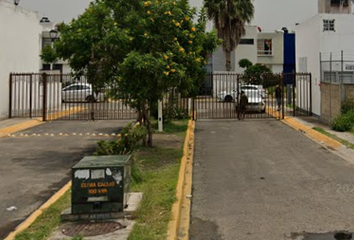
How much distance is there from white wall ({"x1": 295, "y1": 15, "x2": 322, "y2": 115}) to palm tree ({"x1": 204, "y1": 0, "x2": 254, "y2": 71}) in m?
13.8

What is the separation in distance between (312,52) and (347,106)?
5404 mm

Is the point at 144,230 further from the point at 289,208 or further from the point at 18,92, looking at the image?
the point at 18,92

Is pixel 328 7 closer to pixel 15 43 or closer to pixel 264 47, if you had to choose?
pixel 264 47

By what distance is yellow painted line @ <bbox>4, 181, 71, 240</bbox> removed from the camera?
558 cm

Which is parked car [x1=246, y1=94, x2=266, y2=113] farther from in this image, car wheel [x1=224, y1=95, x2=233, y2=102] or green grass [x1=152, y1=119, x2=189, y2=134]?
car wheel [x1=224, y1=95, x2=233, y2=102]

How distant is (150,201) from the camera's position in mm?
6695

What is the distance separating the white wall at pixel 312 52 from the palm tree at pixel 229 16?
13790 millimetres

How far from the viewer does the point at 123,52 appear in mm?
10781

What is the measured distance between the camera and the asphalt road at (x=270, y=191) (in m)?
5.81

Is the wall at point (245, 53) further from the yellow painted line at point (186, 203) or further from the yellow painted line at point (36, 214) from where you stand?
the yellow painted line at point (36, 214)

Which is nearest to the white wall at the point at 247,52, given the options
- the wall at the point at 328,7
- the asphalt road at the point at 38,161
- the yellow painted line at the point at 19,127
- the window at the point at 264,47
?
the window at the point at 264,47

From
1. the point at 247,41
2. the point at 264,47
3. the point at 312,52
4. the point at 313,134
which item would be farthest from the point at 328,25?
the point at 264,47

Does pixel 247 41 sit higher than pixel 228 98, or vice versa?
pixel 247 41

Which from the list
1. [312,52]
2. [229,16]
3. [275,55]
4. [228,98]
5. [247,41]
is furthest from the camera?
[275,55]
